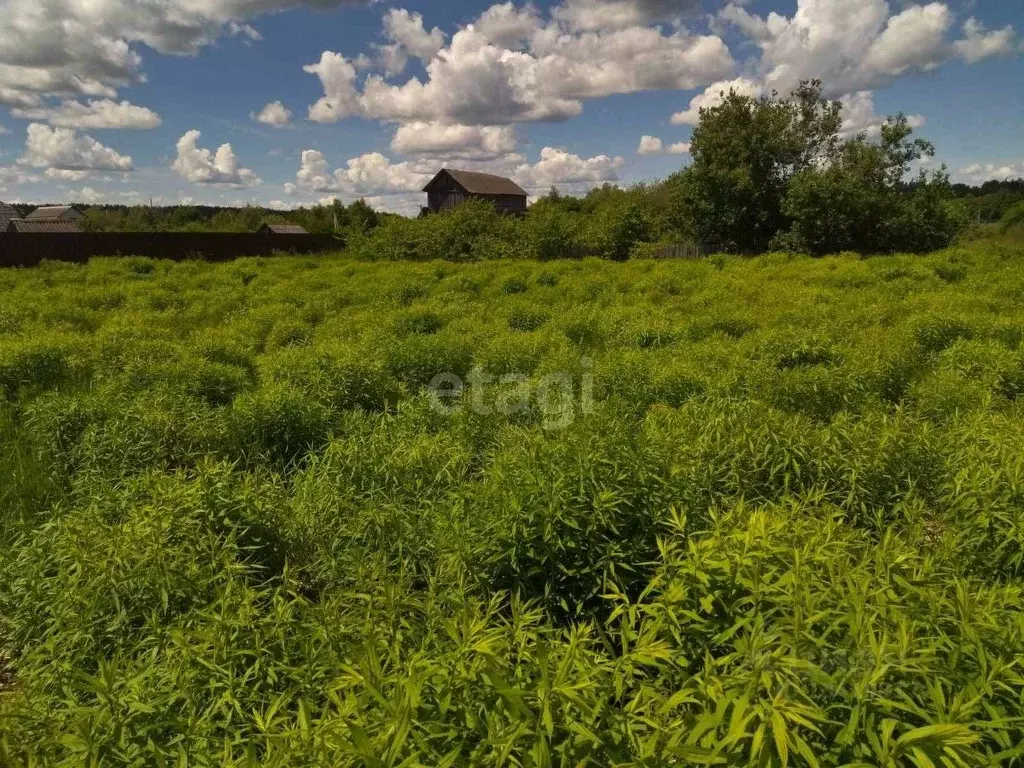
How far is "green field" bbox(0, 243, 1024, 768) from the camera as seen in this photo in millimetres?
1627

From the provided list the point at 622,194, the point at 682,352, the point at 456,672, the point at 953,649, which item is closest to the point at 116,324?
the point at 682,352

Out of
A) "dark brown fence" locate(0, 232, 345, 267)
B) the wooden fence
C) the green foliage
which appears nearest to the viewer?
"dark brown fence" locate(0, 232, 345, 267)

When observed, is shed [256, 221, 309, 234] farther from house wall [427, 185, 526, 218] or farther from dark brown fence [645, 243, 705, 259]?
dark brown fence [645, 243, 705, 259]

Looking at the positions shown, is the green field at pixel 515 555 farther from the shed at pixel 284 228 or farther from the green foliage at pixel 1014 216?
the green foliage at pixel 1014 216

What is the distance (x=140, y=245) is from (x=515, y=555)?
69.5 feet

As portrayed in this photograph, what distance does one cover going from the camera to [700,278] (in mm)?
13008

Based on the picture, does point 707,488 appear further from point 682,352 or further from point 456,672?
point 682,352

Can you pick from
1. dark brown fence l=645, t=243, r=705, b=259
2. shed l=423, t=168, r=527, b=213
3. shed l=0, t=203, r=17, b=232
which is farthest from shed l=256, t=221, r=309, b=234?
dark brown fence l=645, t=243, r=705, b=259

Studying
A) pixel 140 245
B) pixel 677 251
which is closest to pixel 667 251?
pixel 677 251

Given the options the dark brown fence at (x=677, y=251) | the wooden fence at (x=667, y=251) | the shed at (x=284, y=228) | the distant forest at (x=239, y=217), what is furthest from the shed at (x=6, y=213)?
the dark brown fence at (x=677, y=251)

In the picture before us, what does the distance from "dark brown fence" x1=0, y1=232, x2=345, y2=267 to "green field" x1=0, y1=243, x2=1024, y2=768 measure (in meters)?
13.0

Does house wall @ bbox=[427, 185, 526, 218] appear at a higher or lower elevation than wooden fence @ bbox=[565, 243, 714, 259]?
higher

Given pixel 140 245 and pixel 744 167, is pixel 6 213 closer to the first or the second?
pixel 140 245

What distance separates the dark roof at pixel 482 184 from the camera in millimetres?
40375
